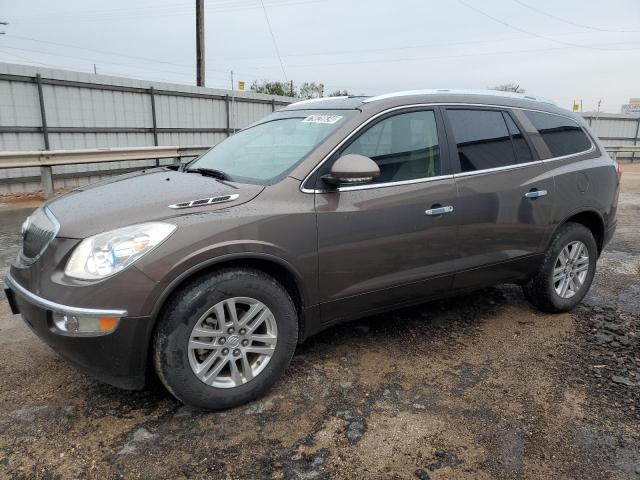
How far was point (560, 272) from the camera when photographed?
415cm

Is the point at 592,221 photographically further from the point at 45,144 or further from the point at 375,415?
the point at 45,144

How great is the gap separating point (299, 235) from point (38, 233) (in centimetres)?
143

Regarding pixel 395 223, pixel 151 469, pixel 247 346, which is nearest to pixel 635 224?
pixel 395 223

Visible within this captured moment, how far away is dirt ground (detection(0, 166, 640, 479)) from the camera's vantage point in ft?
7.56

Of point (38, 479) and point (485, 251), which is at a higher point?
point (485, 251)

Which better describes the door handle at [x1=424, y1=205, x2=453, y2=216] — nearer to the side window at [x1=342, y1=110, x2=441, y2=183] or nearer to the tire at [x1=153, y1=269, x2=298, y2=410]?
the side window at [x1=342, y1=110, x2=441, y2=183]

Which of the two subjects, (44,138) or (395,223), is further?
(44,138)

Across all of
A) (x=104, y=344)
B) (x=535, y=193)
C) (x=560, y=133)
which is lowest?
(x=104, y=344)

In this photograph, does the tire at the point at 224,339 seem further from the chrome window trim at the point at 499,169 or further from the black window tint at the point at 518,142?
the black window tint at the point at 518,142

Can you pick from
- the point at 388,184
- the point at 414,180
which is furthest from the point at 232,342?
the point at 414,180

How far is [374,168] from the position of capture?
292 cm

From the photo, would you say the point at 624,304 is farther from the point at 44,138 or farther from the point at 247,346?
the point at 44,138

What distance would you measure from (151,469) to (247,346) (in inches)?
29.7

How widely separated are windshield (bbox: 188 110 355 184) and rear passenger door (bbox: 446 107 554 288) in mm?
945
